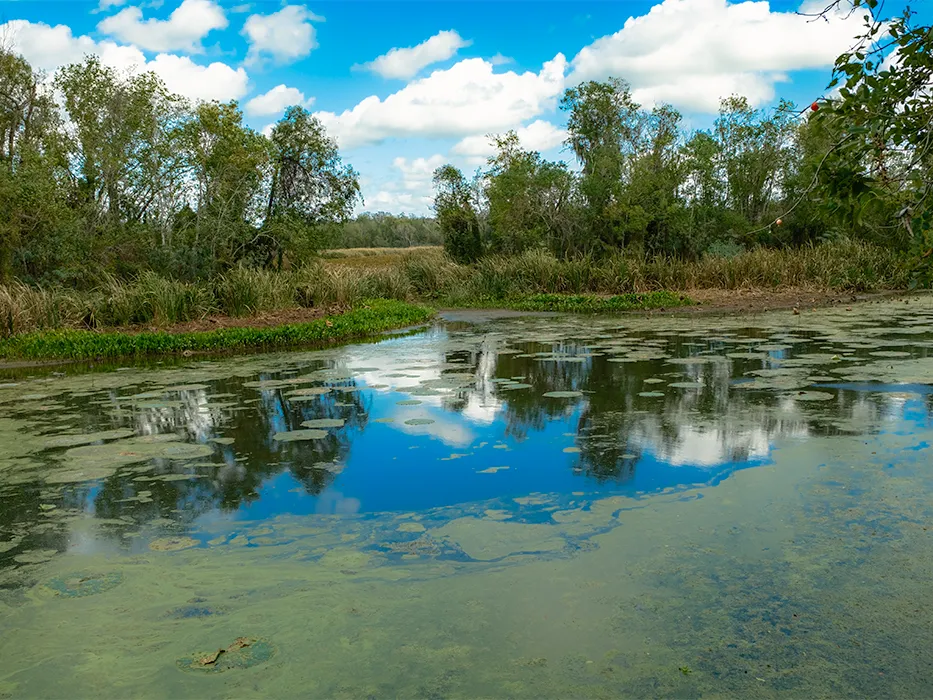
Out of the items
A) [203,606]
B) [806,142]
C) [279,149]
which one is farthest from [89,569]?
[806,142]

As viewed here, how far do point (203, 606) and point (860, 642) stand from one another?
2.51 m

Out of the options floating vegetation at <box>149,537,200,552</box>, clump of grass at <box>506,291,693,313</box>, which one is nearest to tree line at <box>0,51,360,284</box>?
clump of grass at <box>506,291,693,313</box>

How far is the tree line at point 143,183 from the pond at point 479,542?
7.75 meters

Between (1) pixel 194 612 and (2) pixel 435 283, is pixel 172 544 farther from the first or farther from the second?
(2) pixel 435 283

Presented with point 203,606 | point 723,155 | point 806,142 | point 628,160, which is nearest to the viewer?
point 203,606

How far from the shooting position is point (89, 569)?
3395mm

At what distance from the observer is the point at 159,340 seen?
12008 millimetres

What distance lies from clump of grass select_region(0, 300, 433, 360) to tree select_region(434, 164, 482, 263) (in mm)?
13044

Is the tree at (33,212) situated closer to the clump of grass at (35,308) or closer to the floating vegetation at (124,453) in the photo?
the clump of grass at (35,308)

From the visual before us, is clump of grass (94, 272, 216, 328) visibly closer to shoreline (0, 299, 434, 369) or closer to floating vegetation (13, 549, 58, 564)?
shoreline (0, 299, 434, 369)

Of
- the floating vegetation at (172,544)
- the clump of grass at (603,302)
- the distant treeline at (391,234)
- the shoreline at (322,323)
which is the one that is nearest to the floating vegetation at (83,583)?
the floating vegetation at (172,544)

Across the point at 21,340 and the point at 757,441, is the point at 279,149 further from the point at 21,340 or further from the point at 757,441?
the point at 757,441

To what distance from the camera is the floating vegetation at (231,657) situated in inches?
98.4

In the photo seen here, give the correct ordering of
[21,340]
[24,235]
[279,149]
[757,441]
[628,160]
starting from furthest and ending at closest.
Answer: [628,160] → [279,149] → [24,235] → [21,340] → [757,441]
